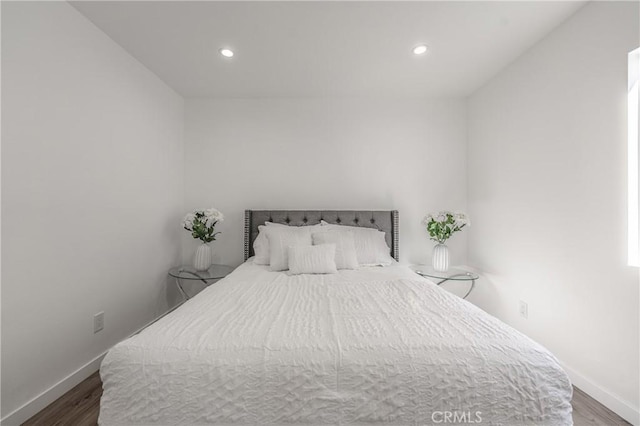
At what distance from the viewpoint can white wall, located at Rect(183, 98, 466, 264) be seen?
10.1ft

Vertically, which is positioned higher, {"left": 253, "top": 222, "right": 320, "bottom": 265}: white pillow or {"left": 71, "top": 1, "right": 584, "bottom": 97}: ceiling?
{"left": 71, "top": 1, "right": 584, "bottom": 97}: ceiling

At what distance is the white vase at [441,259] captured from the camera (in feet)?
8.80

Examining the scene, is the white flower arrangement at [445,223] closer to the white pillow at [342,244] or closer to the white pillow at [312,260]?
the white pillow at [342,244]

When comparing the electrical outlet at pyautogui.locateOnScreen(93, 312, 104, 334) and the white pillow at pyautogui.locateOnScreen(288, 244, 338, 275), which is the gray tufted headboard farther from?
the electrical outlet at pyautogui.locateOnScreen(93, 312, 104, 334)

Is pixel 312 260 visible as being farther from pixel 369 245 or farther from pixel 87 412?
pixel 87 412

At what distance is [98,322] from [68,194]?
958mm

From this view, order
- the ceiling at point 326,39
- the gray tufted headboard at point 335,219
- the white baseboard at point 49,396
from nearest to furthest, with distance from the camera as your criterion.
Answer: the white baseboard at point 49,396
the ceiling at point 326,39
the gray tufted headboard at point 335,219

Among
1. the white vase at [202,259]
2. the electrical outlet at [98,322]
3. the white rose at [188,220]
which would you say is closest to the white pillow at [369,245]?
the white vase at [202,259]

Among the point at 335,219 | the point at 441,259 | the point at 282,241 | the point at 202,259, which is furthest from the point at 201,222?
the point at 441,259

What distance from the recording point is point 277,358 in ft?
3.23

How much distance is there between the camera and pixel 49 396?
157 cm

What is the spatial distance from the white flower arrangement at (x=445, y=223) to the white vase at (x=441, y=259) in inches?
4.2

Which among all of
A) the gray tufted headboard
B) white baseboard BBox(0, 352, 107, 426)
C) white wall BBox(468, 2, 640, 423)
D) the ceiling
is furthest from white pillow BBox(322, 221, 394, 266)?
white baseboard BBox(0, 352, 107, 426)

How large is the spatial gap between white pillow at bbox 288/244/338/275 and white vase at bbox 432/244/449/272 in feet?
3.68
